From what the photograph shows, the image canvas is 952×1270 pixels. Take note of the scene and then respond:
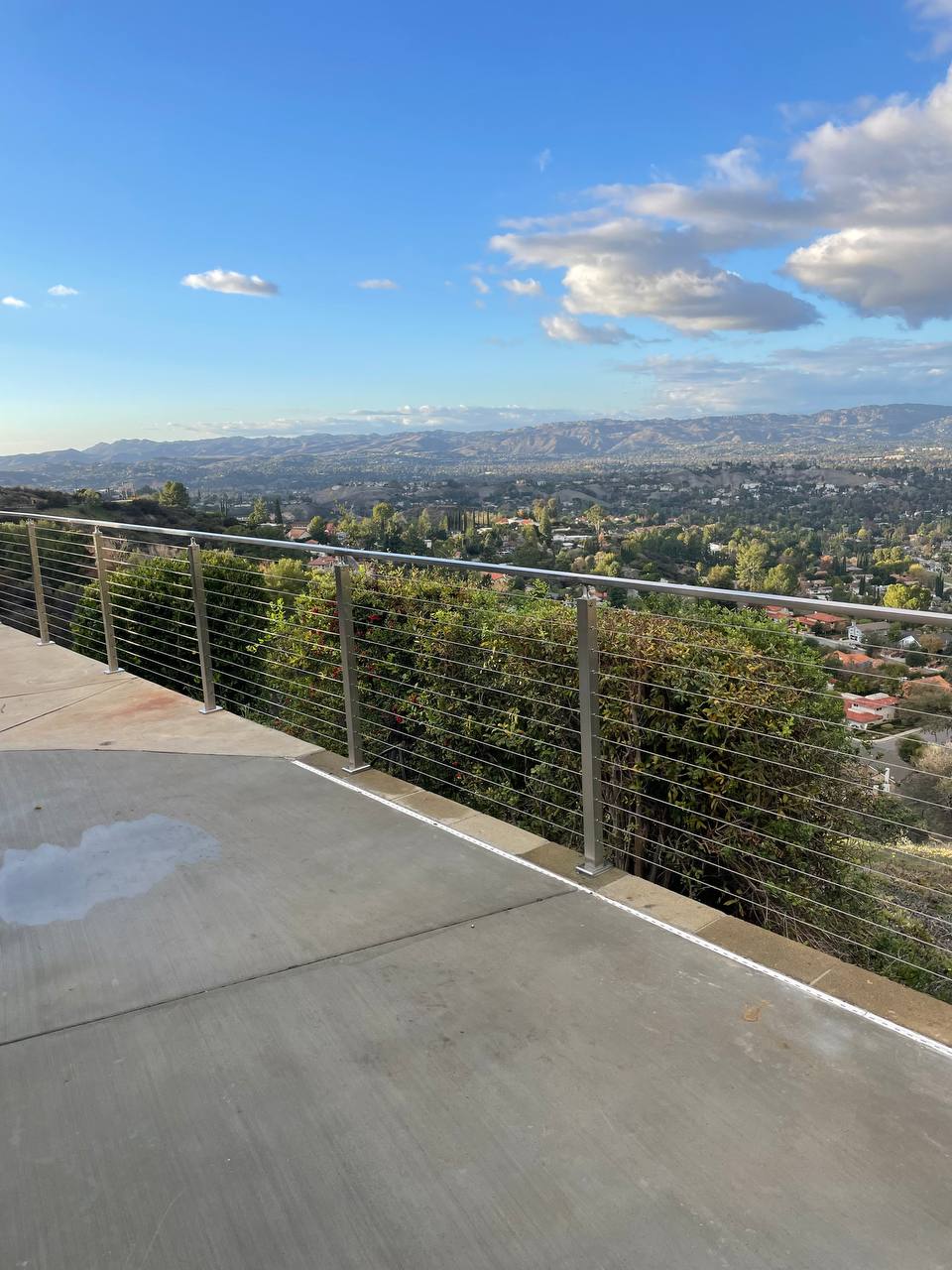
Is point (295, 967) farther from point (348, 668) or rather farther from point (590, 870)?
point (348, 668)

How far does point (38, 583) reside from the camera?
723 centimetres

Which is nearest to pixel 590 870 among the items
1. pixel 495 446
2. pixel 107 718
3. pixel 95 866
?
pixel 95 866

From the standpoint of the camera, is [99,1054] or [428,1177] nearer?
[428,1177]

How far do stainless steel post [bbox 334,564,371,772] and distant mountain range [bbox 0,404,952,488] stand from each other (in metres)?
Answer: 28.8

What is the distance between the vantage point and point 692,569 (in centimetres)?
1577

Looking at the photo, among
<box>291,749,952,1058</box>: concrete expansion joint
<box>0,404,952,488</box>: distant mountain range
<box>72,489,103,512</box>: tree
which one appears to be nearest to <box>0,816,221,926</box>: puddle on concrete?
<box>291,749,952,1058</box>: concrete expansion joint

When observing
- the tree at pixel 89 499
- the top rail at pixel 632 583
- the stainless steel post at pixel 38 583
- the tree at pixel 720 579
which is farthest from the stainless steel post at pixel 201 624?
the tree at pixel 89 499

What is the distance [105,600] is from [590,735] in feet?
14.6

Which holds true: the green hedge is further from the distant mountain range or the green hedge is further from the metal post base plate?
the distant mountain range

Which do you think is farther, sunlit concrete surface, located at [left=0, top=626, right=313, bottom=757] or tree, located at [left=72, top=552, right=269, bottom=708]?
tree, located at [left=72, top=552, right=269, bottom=708]

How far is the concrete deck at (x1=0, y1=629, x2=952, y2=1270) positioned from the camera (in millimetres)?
1538

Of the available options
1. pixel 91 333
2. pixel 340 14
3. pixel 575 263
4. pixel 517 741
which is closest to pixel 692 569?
pixel 340 14

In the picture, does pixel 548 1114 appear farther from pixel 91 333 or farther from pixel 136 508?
pixel 91 333

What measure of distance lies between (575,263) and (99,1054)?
42.3 m
